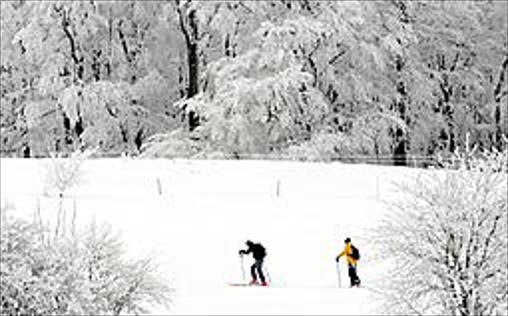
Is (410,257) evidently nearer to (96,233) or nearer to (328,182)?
(96,233)

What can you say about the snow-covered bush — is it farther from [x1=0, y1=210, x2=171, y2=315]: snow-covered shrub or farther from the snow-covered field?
[x1=0, y1=210, x2=171, y2=315]: snow-covered shrub

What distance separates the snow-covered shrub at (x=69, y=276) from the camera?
58.7 ft

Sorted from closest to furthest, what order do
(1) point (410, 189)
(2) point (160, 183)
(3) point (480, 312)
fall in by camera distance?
(3) point (480, 312) < (1) point (410, 189) < (2) point (160, 183)

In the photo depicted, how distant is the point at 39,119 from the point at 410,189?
21638mm

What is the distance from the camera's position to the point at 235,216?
92.4 feet

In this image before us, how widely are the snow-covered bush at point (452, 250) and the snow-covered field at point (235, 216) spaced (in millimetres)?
998

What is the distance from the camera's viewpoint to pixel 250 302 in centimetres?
2167

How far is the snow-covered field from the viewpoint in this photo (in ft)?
73.7

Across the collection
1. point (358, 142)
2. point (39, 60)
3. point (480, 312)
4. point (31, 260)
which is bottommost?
point (480, 312)

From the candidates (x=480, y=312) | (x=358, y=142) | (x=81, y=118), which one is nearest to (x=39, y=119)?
(x=81, y=118)

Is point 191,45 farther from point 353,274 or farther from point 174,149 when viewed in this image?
point 353,274

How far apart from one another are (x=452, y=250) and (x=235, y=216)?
898cm

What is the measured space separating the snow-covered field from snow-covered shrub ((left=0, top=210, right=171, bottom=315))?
1.83 meters

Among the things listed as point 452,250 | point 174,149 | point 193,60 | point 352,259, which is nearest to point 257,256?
point 352,259
